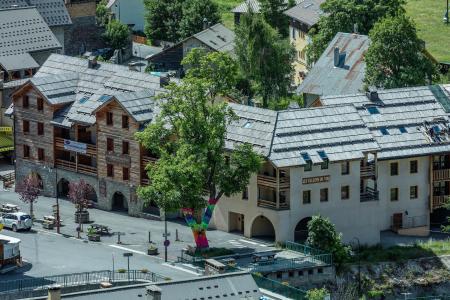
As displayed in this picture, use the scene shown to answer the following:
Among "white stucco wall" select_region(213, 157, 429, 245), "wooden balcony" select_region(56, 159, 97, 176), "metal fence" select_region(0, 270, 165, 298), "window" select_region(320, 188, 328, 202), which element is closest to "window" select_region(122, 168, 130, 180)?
"wooden balcony" select_region(56, 159, 97, 176)

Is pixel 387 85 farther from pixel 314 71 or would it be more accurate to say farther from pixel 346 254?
pixel 346 254

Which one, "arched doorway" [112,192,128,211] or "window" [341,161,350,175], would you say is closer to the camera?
"window" [341,161,350,175]

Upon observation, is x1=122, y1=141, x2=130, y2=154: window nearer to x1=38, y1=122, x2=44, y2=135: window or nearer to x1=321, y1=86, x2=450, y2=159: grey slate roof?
x1=38, y1=122, x2=44, y2=135: window

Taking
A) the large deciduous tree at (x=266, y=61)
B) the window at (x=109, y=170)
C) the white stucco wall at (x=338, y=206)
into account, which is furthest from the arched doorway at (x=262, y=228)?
the large deciduous tree at (x=266, y=61)

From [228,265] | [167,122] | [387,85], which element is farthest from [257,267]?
[387,85]

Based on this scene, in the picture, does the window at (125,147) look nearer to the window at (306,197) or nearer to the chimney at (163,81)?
the chimney at (163,81)

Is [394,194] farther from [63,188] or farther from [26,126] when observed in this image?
[26,126]
